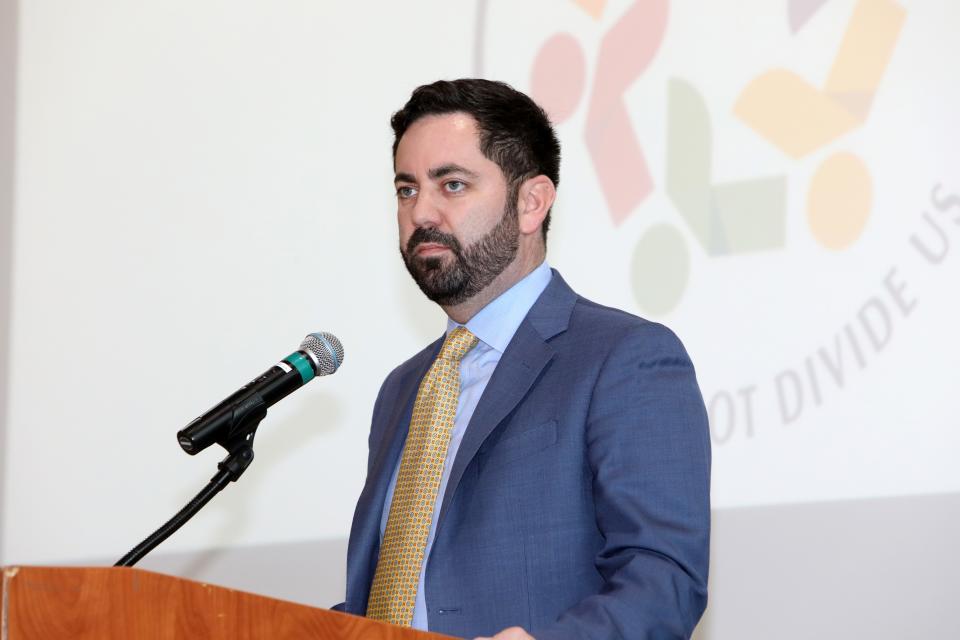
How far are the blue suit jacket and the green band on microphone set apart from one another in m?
0.37

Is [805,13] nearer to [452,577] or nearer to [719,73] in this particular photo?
[719,73]

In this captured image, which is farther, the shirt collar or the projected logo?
the projected logo

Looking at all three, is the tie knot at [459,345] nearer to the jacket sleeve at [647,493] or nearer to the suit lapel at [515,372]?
the suit lapel at [515,372]

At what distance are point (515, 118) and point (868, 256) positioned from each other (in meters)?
1.13

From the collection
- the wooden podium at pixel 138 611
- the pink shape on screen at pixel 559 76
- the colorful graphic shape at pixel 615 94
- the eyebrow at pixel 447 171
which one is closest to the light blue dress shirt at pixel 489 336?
the eyebrow at pixel 447 171

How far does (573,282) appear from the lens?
3.42 m

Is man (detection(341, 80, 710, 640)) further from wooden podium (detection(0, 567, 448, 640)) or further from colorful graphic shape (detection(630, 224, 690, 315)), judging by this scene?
colorful graphic shape (detection(630, 224, 690, 315))

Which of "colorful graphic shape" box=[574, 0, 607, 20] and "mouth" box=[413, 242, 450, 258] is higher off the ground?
"colorful graphic shape" box=[574, 0, 607, 20]

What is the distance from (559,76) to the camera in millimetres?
3475

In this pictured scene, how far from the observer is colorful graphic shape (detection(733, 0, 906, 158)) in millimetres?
3039

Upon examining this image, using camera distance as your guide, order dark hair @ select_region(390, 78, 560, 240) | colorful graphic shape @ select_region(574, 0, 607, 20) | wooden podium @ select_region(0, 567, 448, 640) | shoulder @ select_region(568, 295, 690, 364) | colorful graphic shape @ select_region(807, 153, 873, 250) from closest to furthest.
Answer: wooden podium @ select_region(0, 567, 448, 640) < shoulder @ select_region(568, 295, 690, 364) < dark hair @ select_region(390, 78, 560, 240) < colorful graphic shape @ select_region(807, 153, 873, 250) < colorful graphic shape @ select_region(574, 0, 607, 20)

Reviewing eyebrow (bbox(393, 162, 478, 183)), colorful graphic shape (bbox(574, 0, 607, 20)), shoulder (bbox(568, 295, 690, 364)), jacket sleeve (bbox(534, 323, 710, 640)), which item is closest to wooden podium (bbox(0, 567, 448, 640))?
jacket sleeve (bbox(534, 323, 710, 640))

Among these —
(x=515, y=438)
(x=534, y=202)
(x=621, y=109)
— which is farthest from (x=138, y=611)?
(x=621, y=109)

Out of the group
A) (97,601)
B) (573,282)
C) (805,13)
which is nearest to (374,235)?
(573,282)
